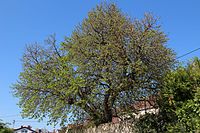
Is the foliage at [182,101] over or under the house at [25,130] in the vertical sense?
under

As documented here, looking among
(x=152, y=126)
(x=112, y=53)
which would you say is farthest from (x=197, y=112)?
(x=112, y=53)

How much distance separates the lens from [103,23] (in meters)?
16.6

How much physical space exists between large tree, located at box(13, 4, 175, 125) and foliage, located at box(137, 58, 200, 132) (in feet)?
9.86

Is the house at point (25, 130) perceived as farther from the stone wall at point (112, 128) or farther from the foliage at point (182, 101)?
the foliage at point (182, 101)

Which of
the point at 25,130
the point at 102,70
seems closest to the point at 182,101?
the point at 102,70

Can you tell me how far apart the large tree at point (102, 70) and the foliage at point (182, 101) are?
9.86 feet

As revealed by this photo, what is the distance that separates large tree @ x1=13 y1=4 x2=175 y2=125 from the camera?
15188 mm

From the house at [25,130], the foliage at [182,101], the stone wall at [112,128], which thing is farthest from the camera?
the house at [25,130]

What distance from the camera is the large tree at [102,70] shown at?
1519cm

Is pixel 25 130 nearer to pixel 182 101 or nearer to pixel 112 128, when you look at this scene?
pixel 112 128

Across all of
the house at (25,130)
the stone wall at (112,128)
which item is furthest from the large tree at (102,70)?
the house at (25,130)

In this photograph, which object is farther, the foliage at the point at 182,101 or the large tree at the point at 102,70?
the large tree at the point at 102,70

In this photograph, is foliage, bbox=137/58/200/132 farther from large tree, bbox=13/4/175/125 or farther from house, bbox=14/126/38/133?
house, bbox=14/126/38/133

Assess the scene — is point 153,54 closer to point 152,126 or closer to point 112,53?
point 112,53
